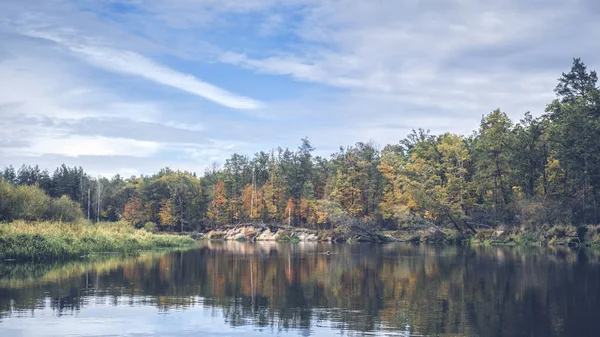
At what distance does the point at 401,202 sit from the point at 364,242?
361 inches

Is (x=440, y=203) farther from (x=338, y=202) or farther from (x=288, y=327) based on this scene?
(x=288, y=327)

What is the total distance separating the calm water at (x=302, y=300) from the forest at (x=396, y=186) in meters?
27.0

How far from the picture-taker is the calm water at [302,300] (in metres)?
17.6

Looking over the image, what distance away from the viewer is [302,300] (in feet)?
78.0

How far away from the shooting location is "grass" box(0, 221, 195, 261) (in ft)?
133

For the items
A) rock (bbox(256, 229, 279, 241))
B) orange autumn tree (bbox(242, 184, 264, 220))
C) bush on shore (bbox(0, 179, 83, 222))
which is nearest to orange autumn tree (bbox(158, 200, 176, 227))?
orange autumn tree (bbox(242, 184, 264, 220))

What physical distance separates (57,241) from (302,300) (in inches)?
1070

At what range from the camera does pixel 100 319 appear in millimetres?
19297

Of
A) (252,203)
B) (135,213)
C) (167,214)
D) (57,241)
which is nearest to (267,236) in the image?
(252,203)

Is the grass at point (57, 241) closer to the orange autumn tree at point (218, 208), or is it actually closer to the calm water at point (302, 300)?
the calm water at point (302, 300)

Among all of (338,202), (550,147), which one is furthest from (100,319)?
(338,202)

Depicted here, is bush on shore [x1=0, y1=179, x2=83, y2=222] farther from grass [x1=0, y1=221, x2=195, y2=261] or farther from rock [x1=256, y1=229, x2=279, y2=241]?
rock [x1=256, y1=229, x2=279, y2=241]

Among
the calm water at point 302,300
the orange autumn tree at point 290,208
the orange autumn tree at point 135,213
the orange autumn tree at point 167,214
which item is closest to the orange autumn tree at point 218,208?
the orange autumn tree at point 167,214

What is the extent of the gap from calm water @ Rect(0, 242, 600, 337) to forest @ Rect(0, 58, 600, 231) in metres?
27.0
